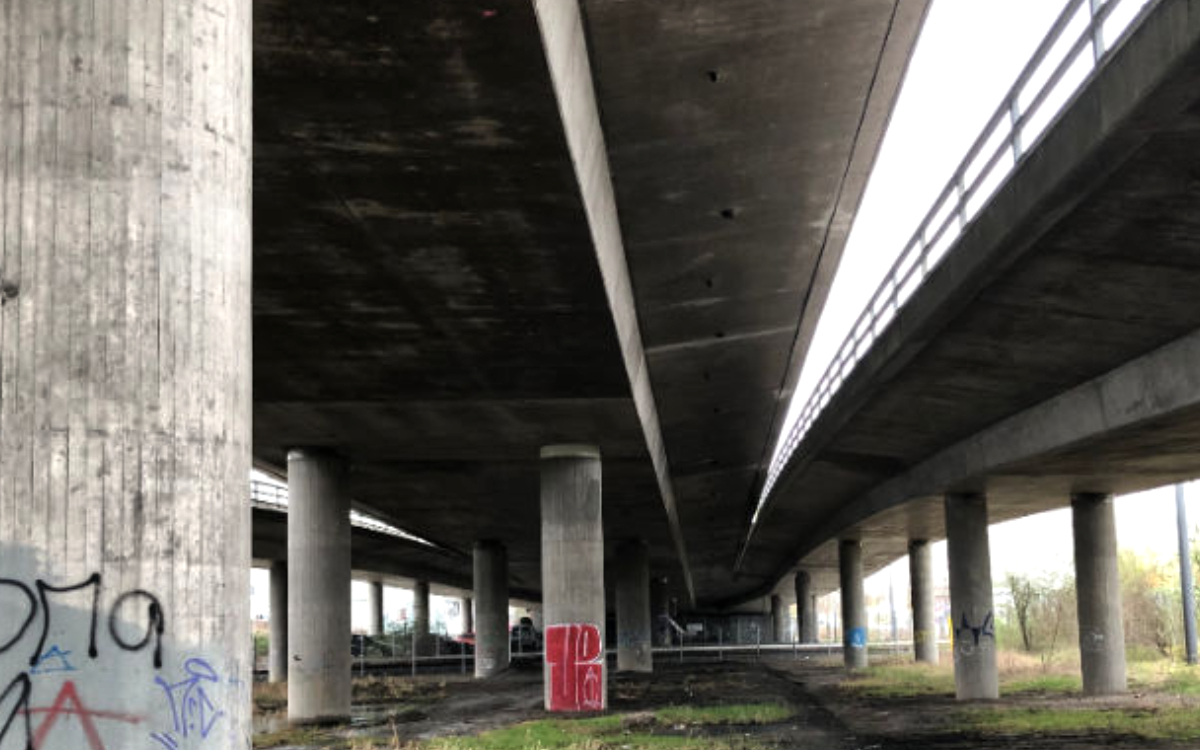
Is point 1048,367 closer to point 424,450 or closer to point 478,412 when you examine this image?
point 478,412

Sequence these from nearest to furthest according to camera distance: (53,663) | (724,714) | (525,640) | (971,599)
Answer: (53,663), (724,714), (971,599), (525,640)

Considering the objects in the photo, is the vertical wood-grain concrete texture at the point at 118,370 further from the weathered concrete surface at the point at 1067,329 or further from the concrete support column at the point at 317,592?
the concrete support column at the point at 317,592

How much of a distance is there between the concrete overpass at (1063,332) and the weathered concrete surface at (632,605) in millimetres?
18798

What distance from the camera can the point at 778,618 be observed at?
432 ft

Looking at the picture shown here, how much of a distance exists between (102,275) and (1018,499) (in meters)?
35.2

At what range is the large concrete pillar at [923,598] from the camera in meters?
60.4

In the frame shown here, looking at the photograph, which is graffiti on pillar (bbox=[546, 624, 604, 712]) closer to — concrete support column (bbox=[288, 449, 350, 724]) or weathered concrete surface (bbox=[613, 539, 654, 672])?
concrete support column (bbox=[288, 449, 350, 724])

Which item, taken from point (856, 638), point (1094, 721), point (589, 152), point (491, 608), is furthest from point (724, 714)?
point (856, 638)

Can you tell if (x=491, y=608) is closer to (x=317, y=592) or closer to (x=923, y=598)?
(x=923, y=598)

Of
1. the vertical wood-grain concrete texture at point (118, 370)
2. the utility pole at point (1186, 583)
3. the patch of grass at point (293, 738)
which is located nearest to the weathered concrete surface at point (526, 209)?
the vertical wood-grain concrete texture at point (118, 370)

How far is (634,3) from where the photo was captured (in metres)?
14.2

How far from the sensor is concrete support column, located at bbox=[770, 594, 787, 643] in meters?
130

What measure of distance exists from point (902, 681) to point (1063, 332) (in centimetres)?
2788

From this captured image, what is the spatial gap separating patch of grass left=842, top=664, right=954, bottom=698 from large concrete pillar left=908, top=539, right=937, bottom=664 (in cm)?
205
